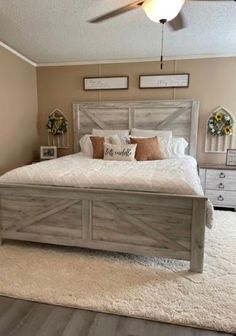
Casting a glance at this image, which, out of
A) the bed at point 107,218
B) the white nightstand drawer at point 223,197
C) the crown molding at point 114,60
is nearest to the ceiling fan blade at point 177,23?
the crown molding at point 114,60

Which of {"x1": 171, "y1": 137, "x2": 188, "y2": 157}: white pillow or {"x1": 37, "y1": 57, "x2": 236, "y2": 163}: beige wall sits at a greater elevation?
{"x1": 37, "y1": 57, "x2": 236, "y2": 163}: beige wall

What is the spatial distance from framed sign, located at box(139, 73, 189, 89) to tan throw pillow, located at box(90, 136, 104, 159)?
1277 mm

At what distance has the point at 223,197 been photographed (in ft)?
12.5

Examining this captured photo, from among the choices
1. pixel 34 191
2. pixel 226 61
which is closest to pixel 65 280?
pixel 34 191

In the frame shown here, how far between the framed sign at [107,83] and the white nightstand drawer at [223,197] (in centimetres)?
227

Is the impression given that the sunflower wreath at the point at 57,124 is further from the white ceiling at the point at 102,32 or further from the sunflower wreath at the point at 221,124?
the sunflower wreath at the point at 221,124

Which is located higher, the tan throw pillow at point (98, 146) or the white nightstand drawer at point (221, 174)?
the tan throw pillow at point (98, 146)

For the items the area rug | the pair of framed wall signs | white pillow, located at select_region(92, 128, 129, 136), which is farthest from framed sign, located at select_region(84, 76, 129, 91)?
the area rug

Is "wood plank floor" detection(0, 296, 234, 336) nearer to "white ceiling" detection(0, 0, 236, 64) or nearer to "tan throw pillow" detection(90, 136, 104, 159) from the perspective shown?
"tan throw pillow" detection(90, 136, 104, 159)

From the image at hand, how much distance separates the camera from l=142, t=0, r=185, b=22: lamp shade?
2.08 m

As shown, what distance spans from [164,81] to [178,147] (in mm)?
1212

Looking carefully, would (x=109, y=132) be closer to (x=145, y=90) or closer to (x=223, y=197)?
(x=145, y=90)

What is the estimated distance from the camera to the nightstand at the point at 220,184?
12.3 feet

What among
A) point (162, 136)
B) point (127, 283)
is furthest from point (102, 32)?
point (127, 283)
